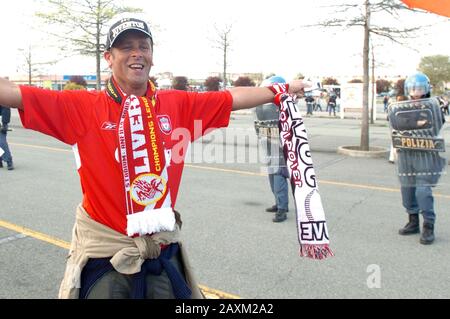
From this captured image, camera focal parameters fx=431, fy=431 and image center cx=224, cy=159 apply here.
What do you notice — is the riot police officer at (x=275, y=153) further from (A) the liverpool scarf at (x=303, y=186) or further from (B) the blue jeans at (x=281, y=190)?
(A) the liverpool scarf at (x=303, y=186)

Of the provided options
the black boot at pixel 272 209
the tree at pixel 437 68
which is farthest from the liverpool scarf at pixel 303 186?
the tree at pixel 437 68

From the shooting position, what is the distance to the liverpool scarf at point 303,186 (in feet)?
7.41

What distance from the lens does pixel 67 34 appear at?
805 inches

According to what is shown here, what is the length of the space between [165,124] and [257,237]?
3.01 meters

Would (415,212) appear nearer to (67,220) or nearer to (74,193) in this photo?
(67,220)

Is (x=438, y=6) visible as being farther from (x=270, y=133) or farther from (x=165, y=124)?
(x=270, y=133)

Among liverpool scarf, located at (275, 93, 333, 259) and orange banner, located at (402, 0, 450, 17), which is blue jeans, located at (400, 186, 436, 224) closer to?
orange banner, located at (402, 0, 450, 17)

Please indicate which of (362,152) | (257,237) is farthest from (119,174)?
(362,152)

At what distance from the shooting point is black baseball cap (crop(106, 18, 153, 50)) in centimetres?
202

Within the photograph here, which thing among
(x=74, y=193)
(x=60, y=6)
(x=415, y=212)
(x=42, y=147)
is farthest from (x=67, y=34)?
(x=415, y=212)

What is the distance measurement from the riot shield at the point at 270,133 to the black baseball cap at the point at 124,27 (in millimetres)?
3537

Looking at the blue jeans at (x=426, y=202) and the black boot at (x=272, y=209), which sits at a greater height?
the blue jeans at (x=426, y=202)

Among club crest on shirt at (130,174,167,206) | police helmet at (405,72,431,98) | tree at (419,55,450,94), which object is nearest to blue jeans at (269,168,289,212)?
police helmet at (405,72,431,98)
